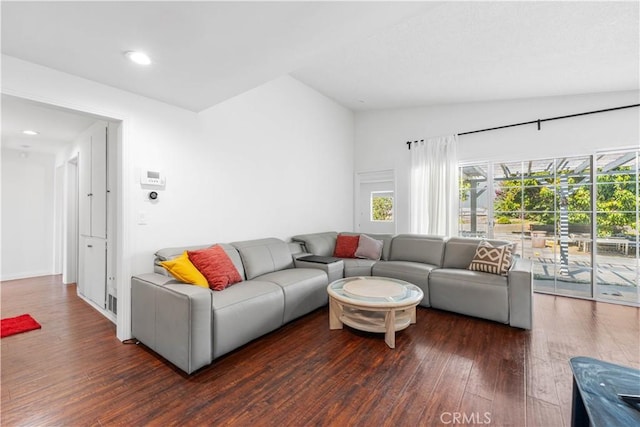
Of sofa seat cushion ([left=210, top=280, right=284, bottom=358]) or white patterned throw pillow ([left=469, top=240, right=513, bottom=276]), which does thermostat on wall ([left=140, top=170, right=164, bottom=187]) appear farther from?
white patterned throw pillow ([left=469, top=240, right=513, bottom=276])

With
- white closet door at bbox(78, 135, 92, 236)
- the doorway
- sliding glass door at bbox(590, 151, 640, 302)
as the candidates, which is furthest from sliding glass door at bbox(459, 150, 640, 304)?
the doorway

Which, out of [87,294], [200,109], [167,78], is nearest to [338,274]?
[200,109]

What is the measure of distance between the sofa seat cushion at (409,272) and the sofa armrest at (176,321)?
2.36 meters

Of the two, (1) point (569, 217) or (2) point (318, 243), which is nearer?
(1) point (569, 217)

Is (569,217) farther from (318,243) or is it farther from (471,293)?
(318,243)

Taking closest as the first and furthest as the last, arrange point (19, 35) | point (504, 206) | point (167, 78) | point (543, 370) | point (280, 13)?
point (280, 13)
point (19, 35)
point (543, 370)
point (167, 78)
point (504, 206)

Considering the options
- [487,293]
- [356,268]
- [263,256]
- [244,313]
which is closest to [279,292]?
[244,313]

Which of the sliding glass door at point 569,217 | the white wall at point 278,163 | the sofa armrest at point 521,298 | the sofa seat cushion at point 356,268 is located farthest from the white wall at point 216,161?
the sofa armrest at point 521,298

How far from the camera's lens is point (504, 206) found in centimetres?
424

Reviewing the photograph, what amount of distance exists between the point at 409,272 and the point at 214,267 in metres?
2.37

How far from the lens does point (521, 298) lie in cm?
276

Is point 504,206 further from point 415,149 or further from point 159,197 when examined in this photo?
point 159,197

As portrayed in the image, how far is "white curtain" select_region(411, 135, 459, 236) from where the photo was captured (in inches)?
176

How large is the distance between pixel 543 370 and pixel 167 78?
378cm
